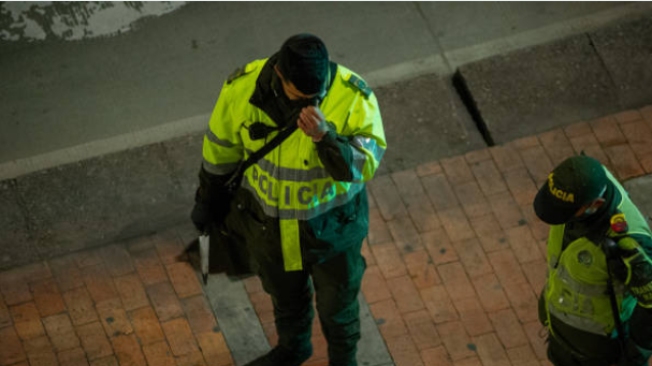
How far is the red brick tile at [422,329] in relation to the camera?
18.5 feet

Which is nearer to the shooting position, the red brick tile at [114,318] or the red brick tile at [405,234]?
the red brick tile at [114,318]

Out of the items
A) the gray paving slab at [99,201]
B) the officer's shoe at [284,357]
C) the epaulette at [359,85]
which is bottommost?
the officer's shoe at [284,357]

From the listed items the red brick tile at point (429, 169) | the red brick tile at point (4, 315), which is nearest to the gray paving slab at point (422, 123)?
the red brick tile at point (429, 169)

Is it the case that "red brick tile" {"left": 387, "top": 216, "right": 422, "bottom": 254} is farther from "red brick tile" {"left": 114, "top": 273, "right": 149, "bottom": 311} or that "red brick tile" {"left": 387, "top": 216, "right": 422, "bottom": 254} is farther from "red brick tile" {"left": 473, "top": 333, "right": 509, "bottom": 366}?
"red brick tile" {"left": 114, "top": 273, "right": 149, "bottom": 311}

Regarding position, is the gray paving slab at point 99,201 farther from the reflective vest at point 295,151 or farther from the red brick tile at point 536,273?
the red brick tile at point 536,273

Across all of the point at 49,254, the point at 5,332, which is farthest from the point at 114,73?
the point at 5,332

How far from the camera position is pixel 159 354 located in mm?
5590

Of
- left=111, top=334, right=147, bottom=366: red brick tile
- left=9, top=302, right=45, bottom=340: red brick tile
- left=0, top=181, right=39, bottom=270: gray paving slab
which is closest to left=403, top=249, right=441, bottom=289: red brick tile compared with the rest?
left=111, top=334, right=147, bottom=366: red brick tile

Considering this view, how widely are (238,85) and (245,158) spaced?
40 centimetres

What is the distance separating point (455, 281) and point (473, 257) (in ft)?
0.76

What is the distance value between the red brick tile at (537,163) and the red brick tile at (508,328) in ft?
3.68

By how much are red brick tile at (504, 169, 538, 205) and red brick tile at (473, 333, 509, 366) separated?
1.10 metres

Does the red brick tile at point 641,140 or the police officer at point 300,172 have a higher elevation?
the police officer at point 300,172

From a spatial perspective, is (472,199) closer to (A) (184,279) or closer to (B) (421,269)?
(B) (421,269)
